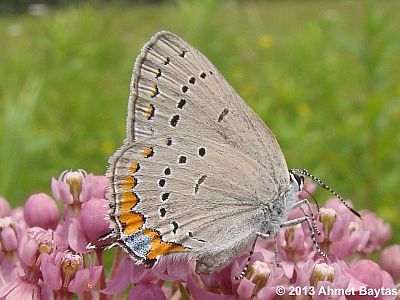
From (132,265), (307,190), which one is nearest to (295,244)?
(307,190)

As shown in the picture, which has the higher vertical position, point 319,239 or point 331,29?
point 331,29

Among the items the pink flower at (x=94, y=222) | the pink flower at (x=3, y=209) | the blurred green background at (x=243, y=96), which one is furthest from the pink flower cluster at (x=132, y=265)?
the blurred green background at (x=243, y=96)

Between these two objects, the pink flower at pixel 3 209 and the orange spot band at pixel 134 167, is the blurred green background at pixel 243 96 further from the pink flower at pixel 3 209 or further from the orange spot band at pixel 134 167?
the orange spot band at pixel 134 167

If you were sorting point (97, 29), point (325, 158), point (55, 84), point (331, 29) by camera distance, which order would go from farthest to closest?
1. point (97, 29)
2. point (331, 29)
3. point (55, 84)
4. point (325, 158)

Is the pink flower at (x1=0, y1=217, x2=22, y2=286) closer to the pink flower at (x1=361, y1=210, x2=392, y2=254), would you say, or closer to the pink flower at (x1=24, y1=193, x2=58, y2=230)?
the pink flower at (x1=24, y1=193, x2=58, y2=230)

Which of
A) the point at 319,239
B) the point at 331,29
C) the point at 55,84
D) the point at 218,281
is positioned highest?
the point at 331,29

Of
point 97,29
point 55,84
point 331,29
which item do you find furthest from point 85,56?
point 331,29

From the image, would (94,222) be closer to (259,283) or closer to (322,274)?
(259,283)

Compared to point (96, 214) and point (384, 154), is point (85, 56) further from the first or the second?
point (96, 214)
